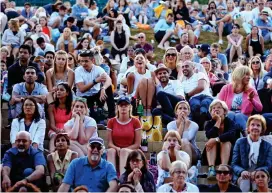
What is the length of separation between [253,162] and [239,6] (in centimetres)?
1552

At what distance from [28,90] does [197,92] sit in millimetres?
2625

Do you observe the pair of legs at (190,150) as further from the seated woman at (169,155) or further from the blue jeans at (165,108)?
the blue jeans at (165,108)

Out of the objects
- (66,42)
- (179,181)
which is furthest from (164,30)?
(179,181)

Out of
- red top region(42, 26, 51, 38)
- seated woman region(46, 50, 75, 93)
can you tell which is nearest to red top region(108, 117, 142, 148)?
seated woman region(46, 50, 75, 93)

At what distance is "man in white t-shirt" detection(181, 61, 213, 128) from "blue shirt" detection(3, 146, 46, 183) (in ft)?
9.88

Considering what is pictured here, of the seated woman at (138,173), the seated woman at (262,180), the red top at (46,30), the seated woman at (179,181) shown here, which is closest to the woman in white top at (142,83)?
the seated woman at (138,173)

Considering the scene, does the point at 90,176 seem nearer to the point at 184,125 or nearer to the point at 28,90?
the point at 184,125

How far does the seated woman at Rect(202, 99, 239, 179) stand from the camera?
15375 millimetres

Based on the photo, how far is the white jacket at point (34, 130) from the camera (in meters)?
15.5

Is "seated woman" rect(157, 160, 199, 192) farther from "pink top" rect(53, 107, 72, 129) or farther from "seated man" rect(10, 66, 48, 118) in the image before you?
"seated man" rect(10, 66, 48, 118)

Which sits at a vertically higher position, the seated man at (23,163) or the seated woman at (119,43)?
the seated woman at (119,43)

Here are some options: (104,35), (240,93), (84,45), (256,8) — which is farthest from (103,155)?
(256,8)

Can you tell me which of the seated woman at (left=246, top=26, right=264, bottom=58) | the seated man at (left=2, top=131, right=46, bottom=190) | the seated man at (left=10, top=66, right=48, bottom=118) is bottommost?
the seated man at (left=2, top=131, right=46, bottom=190)

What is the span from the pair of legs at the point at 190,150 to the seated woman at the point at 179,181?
1.19 meters
